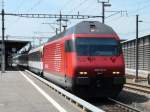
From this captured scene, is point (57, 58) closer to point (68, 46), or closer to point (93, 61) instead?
point (68, 46)

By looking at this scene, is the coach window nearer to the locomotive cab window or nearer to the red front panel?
the locomotive cab window

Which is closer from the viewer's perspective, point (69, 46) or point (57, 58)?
point (69, 46)

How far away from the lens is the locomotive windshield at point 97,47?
63.1ft

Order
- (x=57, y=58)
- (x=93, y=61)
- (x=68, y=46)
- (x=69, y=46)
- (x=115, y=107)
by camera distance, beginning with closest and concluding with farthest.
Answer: (x=115, y=107)
(x=93, y=61)
(x=69, y=46)
(x=68, y=46)
(x=57, y=58)

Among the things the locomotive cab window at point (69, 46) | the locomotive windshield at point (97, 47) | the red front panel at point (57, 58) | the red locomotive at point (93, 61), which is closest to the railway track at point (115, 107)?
the red locomotive at point (93, 61)

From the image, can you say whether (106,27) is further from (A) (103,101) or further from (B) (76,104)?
(B) (76,104)

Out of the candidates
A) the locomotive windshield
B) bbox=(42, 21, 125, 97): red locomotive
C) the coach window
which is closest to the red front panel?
the coach window

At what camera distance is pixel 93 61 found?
1900 centimetres

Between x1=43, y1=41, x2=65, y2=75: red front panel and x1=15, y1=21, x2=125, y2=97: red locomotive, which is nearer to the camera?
x1=15, y1=21, x2=125, y2=97: red locomotive

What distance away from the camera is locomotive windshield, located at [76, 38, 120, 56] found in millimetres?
19234

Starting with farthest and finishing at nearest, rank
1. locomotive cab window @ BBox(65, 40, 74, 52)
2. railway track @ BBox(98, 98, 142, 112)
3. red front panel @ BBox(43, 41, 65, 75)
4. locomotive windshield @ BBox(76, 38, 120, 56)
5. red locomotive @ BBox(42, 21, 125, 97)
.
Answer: red front panel @ BBox(43, 41, 65, 75), locomotive cab window @ BBox(65, 40, 74, 52), locomotive windshield @ BBox(76, 38, 120, 56), red locomotive @ BBox(42, 21, 125, 97), railway track @ BBox(98, 98, 142, 112)

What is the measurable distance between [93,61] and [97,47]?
710 mm

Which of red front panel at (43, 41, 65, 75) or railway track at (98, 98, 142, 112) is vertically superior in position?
red front panel at (43, 41, 65, 75)

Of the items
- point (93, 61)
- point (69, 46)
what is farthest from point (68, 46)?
point (93, 61)
